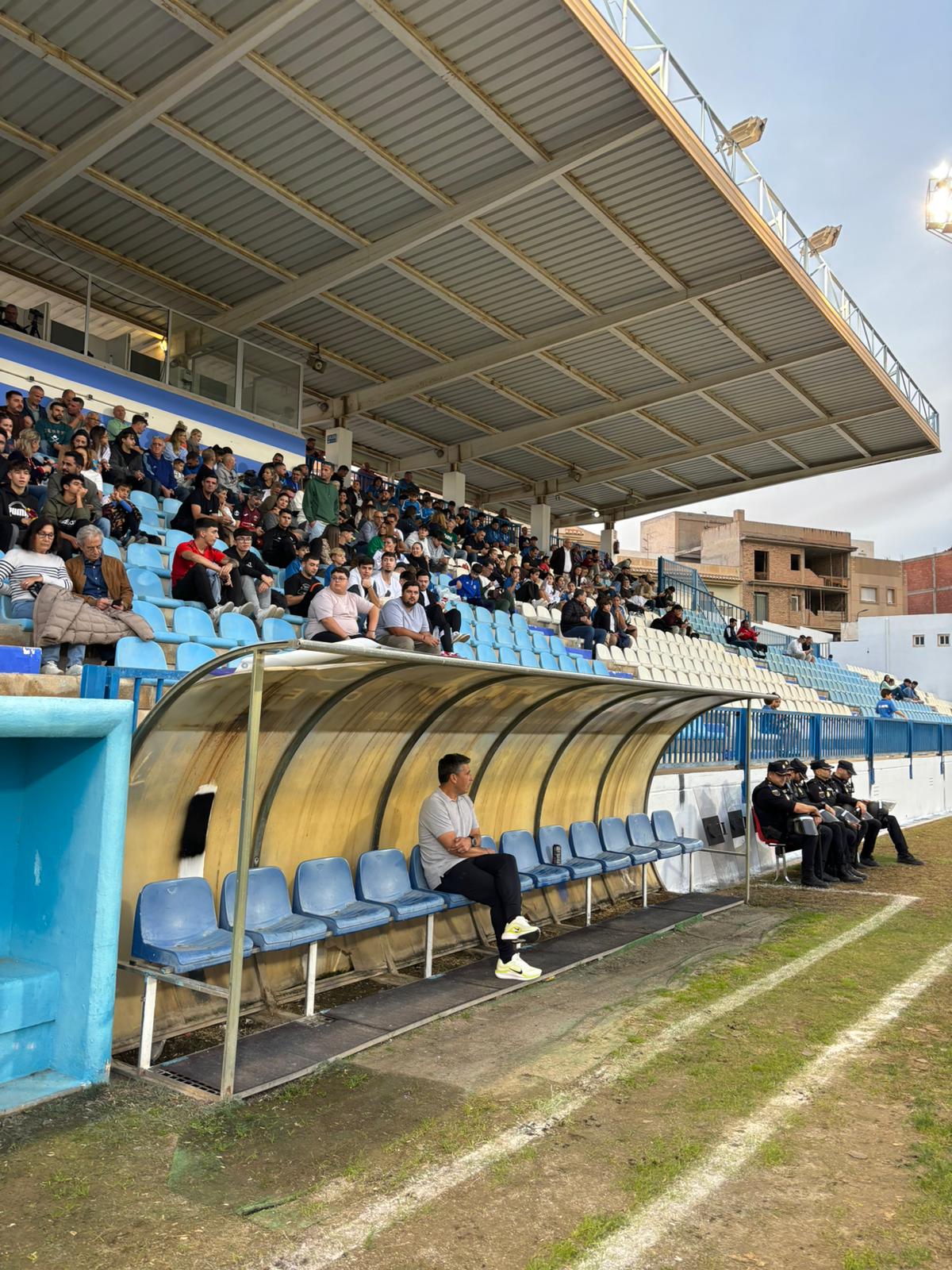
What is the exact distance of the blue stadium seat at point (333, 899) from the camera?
240 inches

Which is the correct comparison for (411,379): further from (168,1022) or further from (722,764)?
(168,1022)

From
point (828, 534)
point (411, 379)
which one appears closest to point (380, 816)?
point (411, 379)

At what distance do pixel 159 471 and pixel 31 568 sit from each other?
5994mm

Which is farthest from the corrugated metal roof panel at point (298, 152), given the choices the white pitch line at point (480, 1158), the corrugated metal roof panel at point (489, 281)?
the white pitch line at point (480, 1158)

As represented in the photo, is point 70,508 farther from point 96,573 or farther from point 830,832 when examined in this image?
point 830,832

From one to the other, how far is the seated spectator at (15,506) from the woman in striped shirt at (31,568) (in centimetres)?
47

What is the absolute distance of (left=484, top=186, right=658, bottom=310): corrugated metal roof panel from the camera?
1545 centimetres

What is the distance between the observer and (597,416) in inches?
945

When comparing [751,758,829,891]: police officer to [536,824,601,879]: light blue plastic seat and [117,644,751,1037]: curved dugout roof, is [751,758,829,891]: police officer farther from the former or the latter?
[536,824,601,879]: light blue plastic seat

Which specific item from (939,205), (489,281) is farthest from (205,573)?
(939,205)

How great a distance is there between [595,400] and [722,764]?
13.1 meters

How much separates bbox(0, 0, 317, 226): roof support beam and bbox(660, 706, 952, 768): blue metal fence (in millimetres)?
9603

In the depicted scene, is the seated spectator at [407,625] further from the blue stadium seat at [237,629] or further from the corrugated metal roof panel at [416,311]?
the corrugated metal roof panel at [416,311]

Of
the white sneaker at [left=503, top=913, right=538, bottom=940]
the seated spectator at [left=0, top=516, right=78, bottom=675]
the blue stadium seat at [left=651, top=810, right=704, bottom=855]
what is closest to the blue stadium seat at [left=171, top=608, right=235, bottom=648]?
the seated spectator at [left=0, top=516, right=78, bottom=675]
